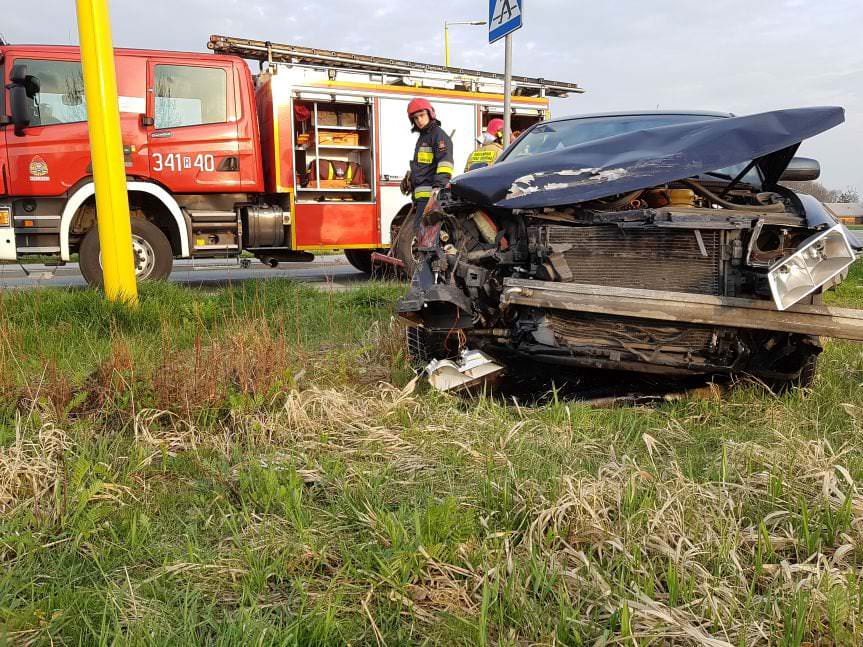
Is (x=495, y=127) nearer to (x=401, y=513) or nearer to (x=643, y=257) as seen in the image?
(x=643, y=257)

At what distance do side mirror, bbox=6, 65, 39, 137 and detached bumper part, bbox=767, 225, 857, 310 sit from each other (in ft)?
21.8

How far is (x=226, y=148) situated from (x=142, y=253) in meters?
1.46

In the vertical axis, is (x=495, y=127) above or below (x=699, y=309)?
above

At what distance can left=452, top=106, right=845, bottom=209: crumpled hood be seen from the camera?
2924mm

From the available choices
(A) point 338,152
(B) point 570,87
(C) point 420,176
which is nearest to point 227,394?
(C) point 420,176

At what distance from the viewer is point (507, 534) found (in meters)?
1.79

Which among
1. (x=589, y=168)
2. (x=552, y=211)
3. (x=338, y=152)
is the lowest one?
(x=552, y=211)

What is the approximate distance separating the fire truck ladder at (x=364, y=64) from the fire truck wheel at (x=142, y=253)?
2.54 meters

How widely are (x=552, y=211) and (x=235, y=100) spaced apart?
528 centimetres

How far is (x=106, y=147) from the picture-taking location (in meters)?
4.60

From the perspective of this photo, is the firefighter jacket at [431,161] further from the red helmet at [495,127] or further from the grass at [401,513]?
the grass at [401,513]

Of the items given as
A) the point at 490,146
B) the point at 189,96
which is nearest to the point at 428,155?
the point at 490,146

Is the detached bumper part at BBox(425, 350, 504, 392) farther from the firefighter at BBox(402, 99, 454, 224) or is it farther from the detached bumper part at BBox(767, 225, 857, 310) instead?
the firefighter at BBox(402, 99, 454, 224)

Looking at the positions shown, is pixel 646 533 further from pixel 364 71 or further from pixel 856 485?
pixel 364 71
